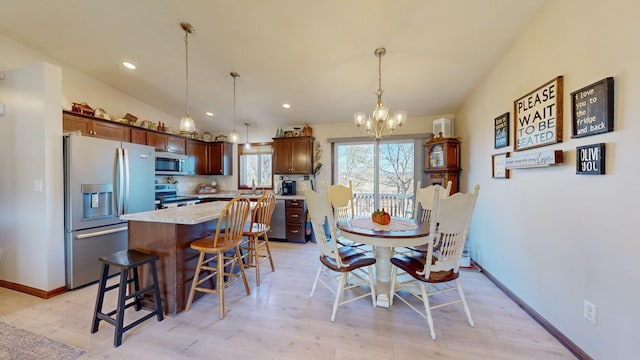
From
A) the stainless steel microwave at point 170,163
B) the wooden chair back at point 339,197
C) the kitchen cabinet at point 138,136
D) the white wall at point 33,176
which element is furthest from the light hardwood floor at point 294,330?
the kitchen cabinet at point 138,136

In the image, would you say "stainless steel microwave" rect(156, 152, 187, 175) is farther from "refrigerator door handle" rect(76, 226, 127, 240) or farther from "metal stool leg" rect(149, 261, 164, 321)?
"metal stool leg" rect(149, 261, 164, 321)

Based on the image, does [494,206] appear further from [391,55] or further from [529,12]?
[391,55]

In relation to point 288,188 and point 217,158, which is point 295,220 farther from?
point 217,158

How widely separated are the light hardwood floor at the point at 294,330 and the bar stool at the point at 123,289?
0.32 ft

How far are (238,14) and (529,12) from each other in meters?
2.68

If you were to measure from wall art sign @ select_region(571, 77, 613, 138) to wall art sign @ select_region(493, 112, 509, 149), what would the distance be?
907 millimetres

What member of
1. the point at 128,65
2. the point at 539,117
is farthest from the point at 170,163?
the point at 539,117

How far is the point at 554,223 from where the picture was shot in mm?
1840

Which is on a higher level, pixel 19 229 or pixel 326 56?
pixel 326 56

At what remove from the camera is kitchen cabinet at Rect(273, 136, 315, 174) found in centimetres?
475

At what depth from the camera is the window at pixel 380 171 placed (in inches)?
178

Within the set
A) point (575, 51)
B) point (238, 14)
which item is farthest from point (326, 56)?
point (575, 51)

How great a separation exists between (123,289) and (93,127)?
284cm

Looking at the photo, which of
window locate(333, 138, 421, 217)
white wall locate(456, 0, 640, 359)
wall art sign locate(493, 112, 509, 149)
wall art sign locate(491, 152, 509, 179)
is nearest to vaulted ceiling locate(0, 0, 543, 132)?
white wall locate(456, 0, 640, 359)
